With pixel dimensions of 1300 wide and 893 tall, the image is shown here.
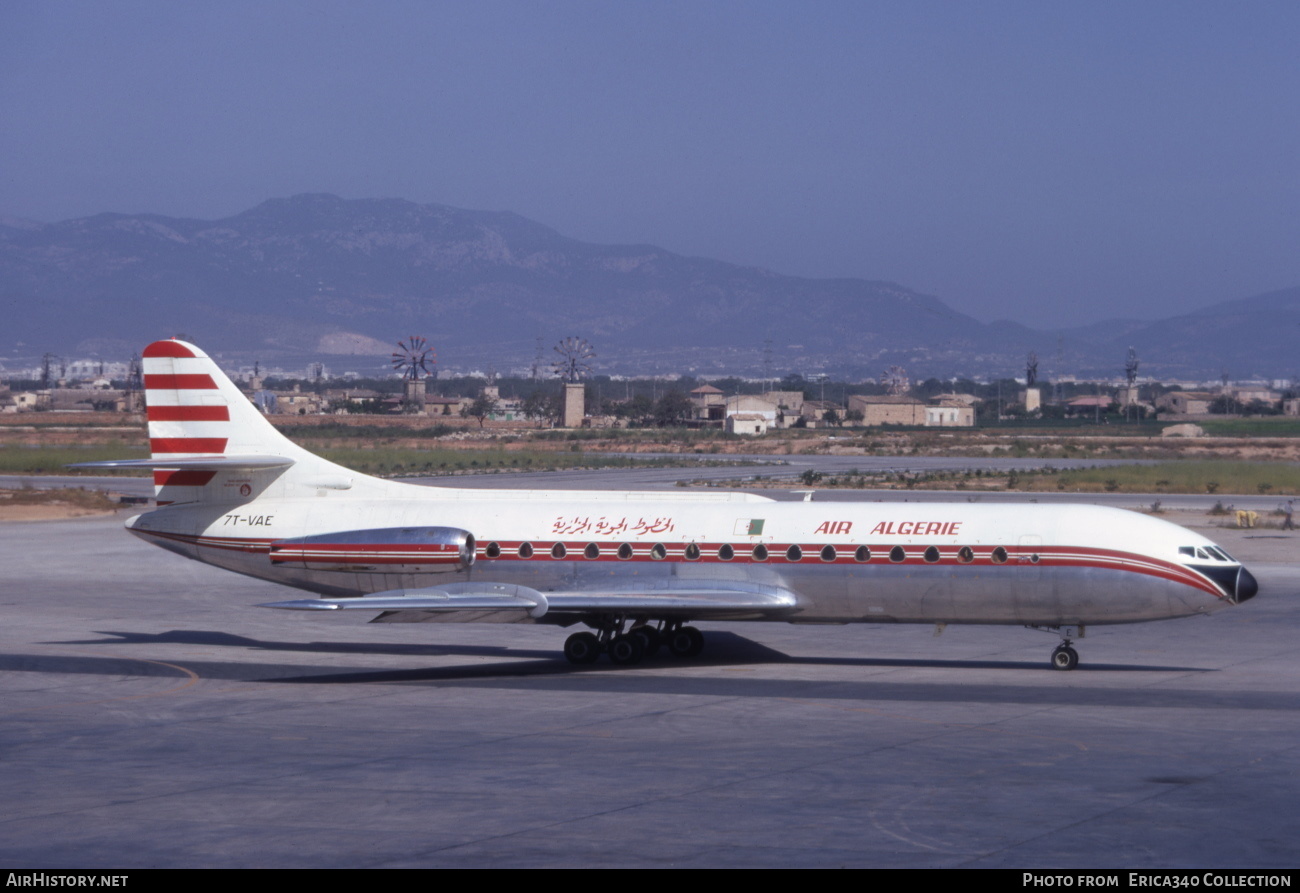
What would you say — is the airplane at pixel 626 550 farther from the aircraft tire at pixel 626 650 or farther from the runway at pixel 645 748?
the runway at pixel 645 748

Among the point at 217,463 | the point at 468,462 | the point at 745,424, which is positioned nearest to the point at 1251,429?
the point at 745,424

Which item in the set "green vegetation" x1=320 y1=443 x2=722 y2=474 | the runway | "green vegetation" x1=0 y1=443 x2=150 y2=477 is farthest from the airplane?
"green vegetation" x1=320 y1=443 x2=722 y2=474

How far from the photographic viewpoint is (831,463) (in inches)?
4139

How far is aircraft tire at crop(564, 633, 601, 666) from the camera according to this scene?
2619cm

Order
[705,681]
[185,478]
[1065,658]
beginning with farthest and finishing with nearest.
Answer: [185,478], [1065,658], [705,681]

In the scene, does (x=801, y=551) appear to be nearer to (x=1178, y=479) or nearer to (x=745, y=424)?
(x=1178, y=479)

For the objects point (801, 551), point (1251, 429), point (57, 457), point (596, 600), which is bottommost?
point (596, 600)

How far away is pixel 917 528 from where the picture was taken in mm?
25500

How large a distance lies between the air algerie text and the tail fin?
1021cm

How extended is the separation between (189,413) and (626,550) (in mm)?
9583

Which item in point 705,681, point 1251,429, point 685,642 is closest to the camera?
point 705,681

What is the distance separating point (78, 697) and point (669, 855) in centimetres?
1325

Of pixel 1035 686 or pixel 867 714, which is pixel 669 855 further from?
pixel 1035 686
